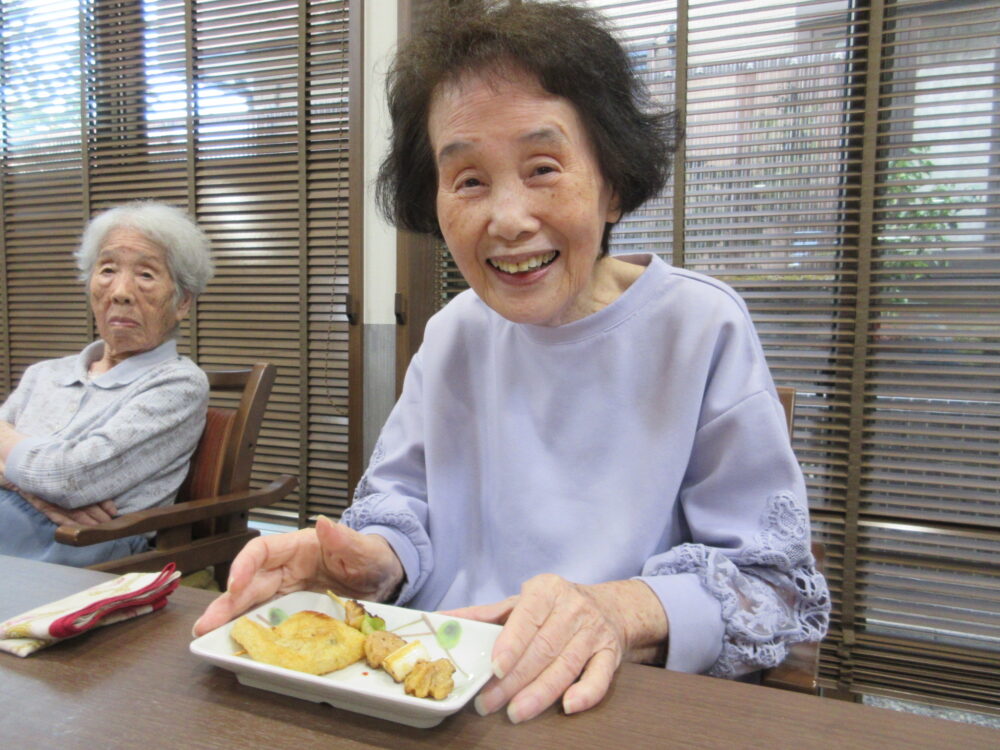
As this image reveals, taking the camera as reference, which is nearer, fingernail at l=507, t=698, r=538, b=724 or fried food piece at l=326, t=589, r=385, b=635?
fingernail at l=507, t=698, r=538, b=724

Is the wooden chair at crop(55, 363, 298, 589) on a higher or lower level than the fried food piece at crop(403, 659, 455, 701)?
lower

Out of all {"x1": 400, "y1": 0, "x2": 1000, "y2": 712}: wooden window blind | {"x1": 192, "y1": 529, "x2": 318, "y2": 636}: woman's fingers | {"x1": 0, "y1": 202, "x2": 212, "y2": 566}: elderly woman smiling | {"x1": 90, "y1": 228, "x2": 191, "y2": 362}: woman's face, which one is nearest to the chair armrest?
{"x1": 0, "y1": 202, "x2": 212, "y2": 566}: elderly woman smiling

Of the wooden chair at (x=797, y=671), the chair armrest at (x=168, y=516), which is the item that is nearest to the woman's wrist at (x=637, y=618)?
the wooden chair at (x=797, y=671)

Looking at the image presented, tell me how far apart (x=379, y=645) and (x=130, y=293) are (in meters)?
1.70

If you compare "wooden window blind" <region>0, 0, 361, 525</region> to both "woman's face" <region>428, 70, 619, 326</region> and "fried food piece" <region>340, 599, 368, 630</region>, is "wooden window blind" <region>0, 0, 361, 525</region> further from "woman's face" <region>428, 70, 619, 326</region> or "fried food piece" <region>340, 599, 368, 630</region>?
"fried food piece" <region>340, 599, 368, 630</region>

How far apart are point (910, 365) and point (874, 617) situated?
0.84 m

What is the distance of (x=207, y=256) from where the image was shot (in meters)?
2.20

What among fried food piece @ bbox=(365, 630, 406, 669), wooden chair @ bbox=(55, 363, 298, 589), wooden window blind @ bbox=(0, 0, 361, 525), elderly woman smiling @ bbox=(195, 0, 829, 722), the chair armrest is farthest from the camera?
wooden window blind @ bbox=(0, 0, 361, 525)

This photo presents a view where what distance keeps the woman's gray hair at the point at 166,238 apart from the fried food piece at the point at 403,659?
1784 mm

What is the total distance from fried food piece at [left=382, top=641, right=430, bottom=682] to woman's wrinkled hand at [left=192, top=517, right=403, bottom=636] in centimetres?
22

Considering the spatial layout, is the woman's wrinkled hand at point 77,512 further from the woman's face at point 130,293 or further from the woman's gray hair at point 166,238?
the woman's gray hair at point 166,238

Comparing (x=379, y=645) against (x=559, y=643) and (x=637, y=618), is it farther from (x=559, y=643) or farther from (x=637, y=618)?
(x=637, y=618)

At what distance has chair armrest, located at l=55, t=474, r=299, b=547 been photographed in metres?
1.48

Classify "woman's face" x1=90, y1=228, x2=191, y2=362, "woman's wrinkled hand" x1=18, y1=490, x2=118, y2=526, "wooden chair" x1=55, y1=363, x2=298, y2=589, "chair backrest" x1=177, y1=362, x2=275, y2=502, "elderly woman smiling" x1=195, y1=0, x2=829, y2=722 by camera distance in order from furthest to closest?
"woman's face" x1=90, y1=228, x2=191, y2=362 < "chair backrest" x1=177, y1=362, x2=275, y2=502 < "woman's wrinkled hand" x1=18, y1=490, x2=118, y2=526 < "wooden chair" x1=55, y1=363, x2=298, y2=589 < "elderly woman smiling" x1=195, y1=0, x2=829, y2=722
